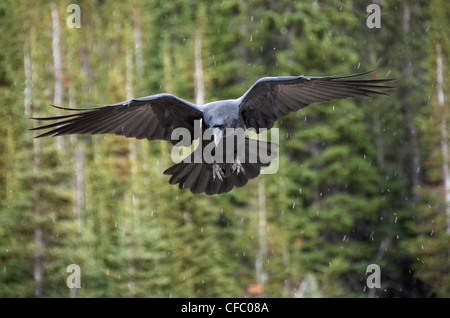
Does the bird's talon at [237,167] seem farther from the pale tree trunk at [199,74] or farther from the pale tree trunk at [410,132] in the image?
the pale tree trunk at [410,132]

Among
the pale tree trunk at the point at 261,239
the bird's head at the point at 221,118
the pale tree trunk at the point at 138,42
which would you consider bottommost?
the pale tree trunk at the point at 261,239

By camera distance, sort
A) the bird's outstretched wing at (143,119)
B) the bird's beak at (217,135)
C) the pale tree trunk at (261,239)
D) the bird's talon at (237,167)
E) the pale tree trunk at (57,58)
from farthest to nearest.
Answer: the pale tree trunk at (57,58)
the pale tree trunk at (261,239)
the bird's talon at (237,167)
the bird's outstretched wing at (143,119)
the bird's beak at (217,135)

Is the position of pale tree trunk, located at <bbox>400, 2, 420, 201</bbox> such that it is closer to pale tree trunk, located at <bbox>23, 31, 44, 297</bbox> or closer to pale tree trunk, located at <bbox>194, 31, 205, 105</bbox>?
pale tree trunk, located at <bbox>194, 31, 205, 105</bbox>

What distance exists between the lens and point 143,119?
27.5 ft

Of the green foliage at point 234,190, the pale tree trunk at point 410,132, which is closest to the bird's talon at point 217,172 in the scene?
the green foliage at point 234,190

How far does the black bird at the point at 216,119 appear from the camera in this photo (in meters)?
7.72

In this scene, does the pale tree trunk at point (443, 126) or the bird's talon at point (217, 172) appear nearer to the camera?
the bird's talon at point (217, 172)

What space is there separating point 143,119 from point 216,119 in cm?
129

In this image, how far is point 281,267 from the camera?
2041 centimetres

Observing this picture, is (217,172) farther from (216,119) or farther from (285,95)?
(285,95)

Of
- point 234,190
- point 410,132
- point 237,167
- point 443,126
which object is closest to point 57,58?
point 234,190

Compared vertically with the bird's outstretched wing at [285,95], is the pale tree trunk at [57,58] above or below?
above

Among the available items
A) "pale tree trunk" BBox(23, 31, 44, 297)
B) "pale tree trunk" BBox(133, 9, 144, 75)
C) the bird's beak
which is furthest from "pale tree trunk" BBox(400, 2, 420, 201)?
the bird's beak

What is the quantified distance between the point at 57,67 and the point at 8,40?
2417 mm
